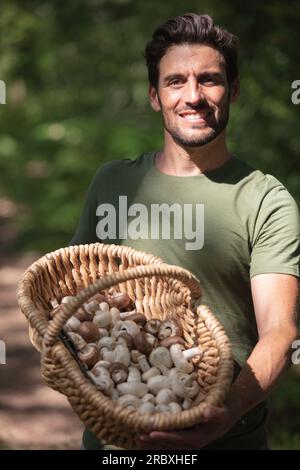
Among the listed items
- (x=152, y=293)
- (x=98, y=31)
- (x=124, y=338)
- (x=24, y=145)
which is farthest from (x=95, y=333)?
(x=24, y=145)

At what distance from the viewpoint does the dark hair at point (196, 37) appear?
78.2 inches

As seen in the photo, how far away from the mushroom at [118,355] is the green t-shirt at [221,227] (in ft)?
1.02

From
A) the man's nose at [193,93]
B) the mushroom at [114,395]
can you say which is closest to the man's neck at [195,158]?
the man's nose at [193,93]

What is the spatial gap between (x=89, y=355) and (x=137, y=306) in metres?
0.32

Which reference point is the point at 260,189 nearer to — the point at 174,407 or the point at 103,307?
the point at 103,307

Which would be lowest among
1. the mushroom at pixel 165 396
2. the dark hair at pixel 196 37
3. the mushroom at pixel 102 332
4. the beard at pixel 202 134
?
the mushroom at pixel 165 396

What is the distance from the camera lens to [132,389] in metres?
1.70

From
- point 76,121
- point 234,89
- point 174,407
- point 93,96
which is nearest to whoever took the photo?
point 174,407

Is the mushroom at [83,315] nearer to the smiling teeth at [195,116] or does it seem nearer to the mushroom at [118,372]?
the mushroom at [118,372]

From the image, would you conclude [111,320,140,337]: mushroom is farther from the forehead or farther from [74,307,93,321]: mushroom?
the forehead

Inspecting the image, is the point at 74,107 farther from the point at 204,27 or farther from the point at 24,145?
the point at 204,27

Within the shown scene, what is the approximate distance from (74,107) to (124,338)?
595 centimetres

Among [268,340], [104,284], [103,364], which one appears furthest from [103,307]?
[268,340]

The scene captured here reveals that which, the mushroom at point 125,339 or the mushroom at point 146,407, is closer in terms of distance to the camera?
the mushroom at point 146,407
